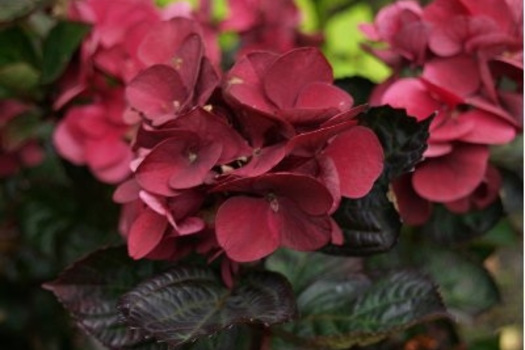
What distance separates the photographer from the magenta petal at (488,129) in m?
0.78

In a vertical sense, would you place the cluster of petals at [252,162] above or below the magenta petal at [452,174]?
above

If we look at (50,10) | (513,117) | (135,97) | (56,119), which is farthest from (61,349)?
(513,117)

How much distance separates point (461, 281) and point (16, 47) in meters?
0.55

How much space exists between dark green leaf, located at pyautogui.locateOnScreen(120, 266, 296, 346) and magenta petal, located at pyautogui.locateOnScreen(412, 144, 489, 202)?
16 centimetres

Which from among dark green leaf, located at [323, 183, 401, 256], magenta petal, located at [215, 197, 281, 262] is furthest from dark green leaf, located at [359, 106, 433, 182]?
magenta petal, located at [215, 197, 281, 262]

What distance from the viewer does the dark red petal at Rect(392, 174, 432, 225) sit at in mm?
829

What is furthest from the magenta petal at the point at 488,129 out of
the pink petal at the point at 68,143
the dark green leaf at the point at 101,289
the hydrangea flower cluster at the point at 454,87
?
the pink petal at the point at 68,143

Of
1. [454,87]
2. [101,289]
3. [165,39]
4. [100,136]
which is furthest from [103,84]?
[454,87]

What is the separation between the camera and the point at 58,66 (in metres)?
0.92

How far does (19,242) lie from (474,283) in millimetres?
617

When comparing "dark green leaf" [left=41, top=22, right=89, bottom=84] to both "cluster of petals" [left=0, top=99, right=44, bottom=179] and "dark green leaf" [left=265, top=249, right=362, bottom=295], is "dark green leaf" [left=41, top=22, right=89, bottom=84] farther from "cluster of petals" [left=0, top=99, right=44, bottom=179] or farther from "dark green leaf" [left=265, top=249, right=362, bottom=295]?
"dark green leaf" [left=265, top=249, right=362, bottom=295]

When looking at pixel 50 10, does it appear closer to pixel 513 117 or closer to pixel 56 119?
pixel 56 119

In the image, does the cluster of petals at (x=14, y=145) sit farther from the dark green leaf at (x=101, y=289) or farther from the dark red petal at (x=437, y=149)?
the dark red petal at (x=437, y=149)

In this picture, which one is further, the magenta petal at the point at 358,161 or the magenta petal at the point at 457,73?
the magenta petal at the point at 457,73
